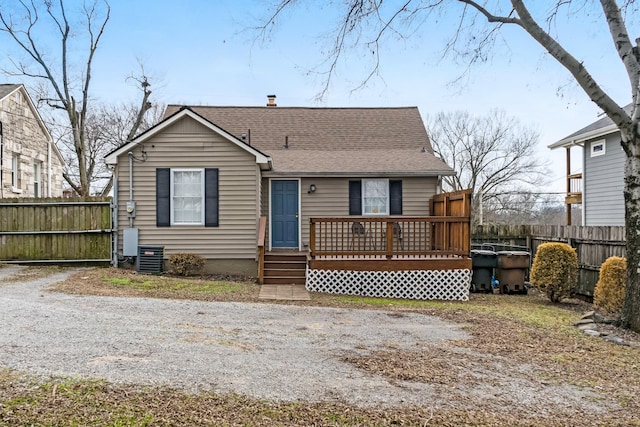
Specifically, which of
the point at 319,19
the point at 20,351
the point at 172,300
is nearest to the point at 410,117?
the point at 319,19

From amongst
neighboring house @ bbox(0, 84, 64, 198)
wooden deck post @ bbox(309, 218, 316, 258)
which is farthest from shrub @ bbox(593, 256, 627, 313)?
neighboring house @ bbox(0, 84, 64, 198)

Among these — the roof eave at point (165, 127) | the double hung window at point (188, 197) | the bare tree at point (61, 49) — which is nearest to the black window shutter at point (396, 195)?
the roof eave at point (165, 127)

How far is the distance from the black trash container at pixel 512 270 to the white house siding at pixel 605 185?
16.9 feet

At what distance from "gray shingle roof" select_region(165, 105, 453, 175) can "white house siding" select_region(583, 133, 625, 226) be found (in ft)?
17.8

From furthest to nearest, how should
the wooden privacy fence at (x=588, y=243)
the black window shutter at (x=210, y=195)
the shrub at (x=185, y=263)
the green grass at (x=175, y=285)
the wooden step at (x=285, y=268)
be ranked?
the black window shutter at (x=210, y=195) < the shrub at (x=185, y=263) < the wooden step at (x=285, y=268) < the wooden privacy fence at (x=588, y=243) < the green grass at (x=175, y=285)

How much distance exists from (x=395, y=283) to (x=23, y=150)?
Result: 13744mm

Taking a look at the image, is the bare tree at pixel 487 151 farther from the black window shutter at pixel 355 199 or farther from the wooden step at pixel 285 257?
the wooden step at pixel 285 257

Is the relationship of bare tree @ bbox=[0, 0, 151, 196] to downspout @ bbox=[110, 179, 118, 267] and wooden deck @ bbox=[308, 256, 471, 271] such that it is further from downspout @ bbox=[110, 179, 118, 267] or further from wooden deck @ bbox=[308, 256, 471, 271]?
wooden deck @ bbox=[308, 256, 471, 271]

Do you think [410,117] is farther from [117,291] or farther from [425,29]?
[117,291]

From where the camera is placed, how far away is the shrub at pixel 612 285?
853 cm

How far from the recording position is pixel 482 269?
11383 mm

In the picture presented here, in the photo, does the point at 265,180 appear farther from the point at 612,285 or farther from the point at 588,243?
the point at 612,285

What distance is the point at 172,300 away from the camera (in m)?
8.32

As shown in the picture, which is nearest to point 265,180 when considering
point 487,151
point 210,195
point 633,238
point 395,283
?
point 210,195
